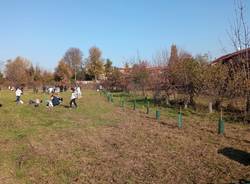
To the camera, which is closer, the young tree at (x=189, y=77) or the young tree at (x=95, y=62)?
the young tree at (x=189, y=77)

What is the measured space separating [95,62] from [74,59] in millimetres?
11808

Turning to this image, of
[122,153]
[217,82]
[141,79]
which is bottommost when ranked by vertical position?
[122,153]

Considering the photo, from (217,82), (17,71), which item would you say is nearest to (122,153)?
(217,82)

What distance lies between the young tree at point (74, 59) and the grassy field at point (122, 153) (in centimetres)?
6872

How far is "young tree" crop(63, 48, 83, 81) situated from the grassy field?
68.7m

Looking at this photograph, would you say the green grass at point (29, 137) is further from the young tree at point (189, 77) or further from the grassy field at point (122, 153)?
the young tree at point (189, 77)

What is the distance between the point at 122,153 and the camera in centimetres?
930

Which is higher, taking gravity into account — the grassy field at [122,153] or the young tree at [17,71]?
the young tree at [17,71]

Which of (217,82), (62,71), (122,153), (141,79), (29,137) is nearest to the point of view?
(122,153)

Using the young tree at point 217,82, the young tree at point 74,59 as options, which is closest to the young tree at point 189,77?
the young tree at point 217,82

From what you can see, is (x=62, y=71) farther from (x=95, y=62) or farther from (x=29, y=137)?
(x=29, y=137)

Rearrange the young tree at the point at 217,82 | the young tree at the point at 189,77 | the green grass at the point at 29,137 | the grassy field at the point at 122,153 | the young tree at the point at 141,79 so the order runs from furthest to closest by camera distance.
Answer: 1. the young tree at the point at 141,79
2. the young tree at the point at 189,77
3. the young tree at the point at 217,82
4. the green grass at the point at 29,137
5. the grassy field at the point at 122,153

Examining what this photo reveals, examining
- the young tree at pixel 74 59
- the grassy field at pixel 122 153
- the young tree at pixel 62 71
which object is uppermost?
the young tree at pixel 74 59

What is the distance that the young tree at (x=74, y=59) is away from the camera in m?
82.4
